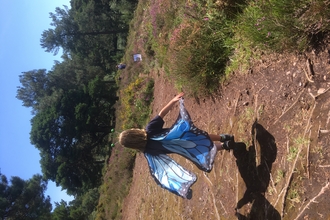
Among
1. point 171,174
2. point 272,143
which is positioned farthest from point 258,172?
point 171,174

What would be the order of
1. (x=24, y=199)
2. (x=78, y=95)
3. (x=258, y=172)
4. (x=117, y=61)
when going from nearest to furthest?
(x=258, y=172) < (x=24, y=199) < (x=78, y=95) < (x=117, y=61)

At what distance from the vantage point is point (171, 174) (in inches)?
173

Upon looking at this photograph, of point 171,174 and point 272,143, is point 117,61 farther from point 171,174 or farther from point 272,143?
point 272,143

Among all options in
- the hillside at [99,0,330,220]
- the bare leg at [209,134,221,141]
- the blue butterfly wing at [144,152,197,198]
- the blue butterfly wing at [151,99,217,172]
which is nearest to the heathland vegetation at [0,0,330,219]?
the hillside at [99,0,330,220]

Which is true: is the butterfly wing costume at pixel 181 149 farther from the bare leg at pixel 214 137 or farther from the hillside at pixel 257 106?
the hillside at pixel 257 106

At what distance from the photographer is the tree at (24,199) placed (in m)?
19.9

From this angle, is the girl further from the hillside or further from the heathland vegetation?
the heathland vegetation

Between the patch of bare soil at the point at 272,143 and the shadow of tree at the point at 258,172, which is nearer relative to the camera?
the patch of bare soil at the point at 272,143

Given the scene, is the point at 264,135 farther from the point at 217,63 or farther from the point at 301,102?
the point at 217,63

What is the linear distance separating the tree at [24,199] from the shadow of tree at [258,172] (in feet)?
63.9

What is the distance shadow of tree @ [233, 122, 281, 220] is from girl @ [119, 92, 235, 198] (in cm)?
56

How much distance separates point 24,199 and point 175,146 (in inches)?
797

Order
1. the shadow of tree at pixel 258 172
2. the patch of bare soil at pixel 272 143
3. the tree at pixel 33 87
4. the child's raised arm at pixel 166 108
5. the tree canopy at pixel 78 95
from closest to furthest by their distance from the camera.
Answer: the patch of bare soil at pixel 272 143, the shadow of tree at pixel 258 172, the child's raised arm at pixel 166 108, the tree canopy at pixel 78 95, the tree at pixel 33 87

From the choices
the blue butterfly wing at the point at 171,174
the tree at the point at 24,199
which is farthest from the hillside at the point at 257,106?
the tree at the point at 24,199
